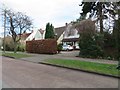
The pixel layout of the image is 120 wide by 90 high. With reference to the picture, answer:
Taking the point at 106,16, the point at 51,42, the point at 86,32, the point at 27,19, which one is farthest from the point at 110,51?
the point at 27,19

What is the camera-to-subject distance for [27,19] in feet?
148

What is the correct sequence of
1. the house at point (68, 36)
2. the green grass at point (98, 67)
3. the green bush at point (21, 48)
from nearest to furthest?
the green grass at point (98, 67) < the green bush at point (21, 48) < the house at point (68, 36)

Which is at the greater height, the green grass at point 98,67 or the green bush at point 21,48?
the green bush at point 21,48

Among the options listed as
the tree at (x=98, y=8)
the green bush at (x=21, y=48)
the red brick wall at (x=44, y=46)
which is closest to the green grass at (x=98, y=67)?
the tree at (x=98, y=8)

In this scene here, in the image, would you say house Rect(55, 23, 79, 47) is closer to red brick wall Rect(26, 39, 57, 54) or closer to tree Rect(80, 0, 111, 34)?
red brick wall Rect(26, 39, 57, 54)

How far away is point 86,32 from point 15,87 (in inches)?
770

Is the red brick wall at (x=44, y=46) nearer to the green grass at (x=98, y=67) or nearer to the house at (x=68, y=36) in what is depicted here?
the house at (x=68, y=36)

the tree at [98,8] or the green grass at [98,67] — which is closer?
the green grass at [98,67]

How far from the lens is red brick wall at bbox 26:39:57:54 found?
35906 mm

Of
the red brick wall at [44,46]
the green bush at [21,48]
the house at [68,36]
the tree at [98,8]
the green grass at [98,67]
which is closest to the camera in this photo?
the green grass at [98,67]

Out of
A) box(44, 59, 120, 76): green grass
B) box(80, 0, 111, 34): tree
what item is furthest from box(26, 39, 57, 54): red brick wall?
box(44, 59, 120, 76): green grass

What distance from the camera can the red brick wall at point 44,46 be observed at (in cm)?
3591

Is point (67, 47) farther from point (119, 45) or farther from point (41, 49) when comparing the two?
point (119, 45)

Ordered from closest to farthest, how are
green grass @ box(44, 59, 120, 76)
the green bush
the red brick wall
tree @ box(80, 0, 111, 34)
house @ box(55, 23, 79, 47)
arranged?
green grass @ box(44, 59, 120, 76)
tree @ box(80, 0, 111, 34)
the red brick wall
the green bush
house @ box(55, 23, 79, 47)
